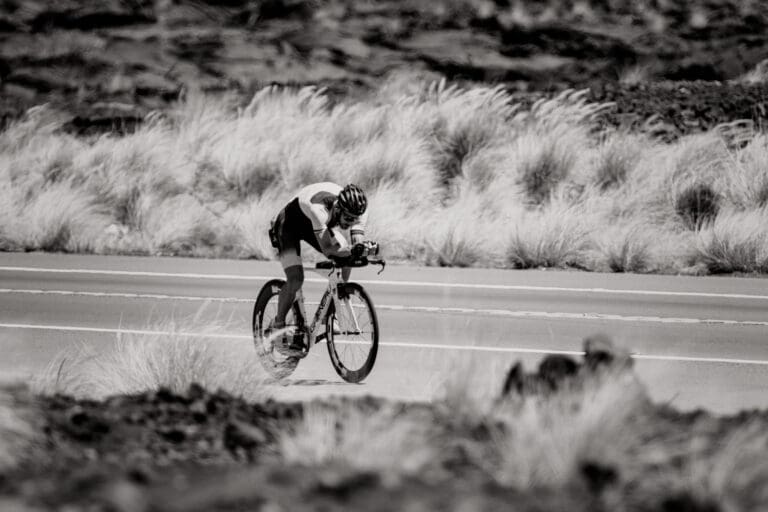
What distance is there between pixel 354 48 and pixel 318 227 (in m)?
30.1

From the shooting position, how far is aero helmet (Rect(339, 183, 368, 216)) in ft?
29.1

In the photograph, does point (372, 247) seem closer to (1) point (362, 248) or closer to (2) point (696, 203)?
(1) point (362, 248)

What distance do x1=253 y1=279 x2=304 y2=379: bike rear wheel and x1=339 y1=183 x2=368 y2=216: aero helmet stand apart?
106 centimetres

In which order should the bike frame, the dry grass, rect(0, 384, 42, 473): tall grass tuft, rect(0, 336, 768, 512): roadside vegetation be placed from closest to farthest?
1. rect(0, 336, 768, 512): roadside vegetation
2. rect(0, 384, 42, 473): tall grass tuft
3. the dry grass
4. the bike frame

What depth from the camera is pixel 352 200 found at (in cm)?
888

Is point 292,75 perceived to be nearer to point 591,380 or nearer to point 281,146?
point 281,146

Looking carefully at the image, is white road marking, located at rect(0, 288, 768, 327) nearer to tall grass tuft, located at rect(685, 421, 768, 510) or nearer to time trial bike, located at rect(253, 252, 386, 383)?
time trial bike, located at rect(253, 252, 386, 383)

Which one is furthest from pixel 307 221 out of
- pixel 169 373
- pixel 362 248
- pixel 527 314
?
pixel 527 314

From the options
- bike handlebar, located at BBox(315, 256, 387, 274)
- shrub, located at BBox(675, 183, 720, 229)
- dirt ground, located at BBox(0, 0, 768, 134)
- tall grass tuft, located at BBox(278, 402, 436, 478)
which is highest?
dirt ground, located at BBox(0, 0, 768, 134)

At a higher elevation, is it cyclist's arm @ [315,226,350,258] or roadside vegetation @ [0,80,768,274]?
roadside vegetation @ [0,80,768,274]

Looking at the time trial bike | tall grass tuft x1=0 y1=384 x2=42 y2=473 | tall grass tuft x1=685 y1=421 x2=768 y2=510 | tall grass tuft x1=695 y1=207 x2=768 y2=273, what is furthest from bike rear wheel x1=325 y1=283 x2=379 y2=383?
tall grass tuft x1=695 y1=207 x2=768 y2=273

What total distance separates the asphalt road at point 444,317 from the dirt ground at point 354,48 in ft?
46.5

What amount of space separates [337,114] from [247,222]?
8.14 metres

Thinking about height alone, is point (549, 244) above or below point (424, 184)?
below
